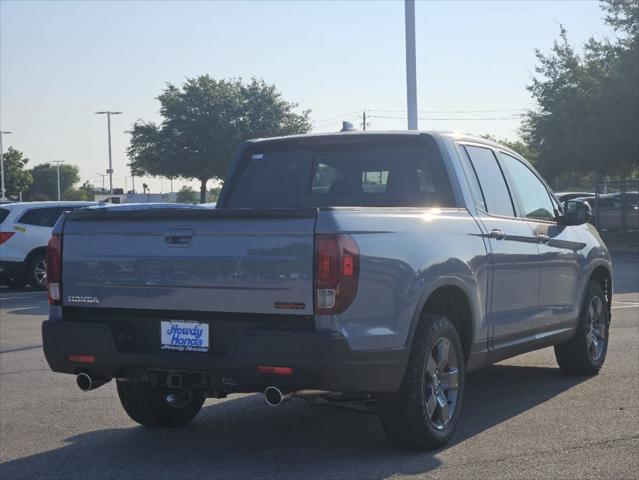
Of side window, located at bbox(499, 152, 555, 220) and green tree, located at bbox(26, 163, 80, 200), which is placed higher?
green tree, located at bbox(26, 163, 80, 200)

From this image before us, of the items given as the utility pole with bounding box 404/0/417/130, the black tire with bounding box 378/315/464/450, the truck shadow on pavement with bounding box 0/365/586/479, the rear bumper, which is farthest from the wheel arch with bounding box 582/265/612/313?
the utility pole with bounding box 404/0/417/130

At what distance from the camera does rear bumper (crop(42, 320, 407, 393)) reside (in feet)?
17.6

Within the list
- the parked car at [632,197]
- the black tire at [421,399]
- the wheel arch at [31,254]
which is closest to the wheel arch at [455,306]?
the black tire at [421,399]

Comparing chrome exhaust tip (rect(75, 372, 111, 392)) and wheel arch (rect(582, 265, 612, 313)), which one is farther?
wheel arch (rect(582, 265, 612, 313))

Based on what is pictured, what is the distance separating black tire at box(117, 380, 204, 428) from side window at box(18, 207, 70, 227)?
13.2m

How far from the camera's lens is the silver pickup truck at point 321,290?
5.43 meters

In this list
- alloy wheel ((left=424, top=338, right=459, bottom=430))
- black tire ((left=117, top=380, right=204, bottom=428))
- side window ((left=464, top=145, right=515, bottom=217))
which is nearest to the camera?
alloy wheel ((left=424, top=338, right=459, bottom=430))

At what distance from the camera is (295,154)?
24.9ft

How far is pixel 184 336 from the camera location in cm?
580

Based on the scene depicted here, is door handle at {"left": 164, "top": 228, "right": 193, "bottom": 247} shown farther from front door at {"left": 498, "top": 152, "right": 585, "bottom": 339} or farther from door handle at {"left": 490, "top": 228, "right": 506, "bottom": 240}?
front door at {"left": 498, "top": 152, "right": 585, "bottom": 339}

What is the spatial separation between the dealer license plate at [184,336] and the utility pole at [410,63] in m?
12.2

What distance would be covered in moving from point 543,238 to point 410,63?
34.2ft

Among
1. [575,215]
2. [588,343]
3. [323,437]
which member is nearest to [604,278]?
[588,343]

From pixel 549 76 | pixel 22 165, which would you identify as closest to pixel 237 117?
pixel 549 76
